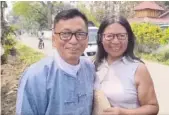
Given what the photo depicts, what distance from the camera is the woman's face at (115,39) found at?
88 cm

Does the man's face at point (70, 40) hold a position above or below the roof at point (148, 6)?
below

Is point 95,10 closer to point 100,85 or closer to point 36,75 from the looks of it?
point 100,85

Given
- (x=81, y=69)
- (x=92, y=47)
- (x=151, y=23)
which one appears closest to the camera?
(x=81, y=69)

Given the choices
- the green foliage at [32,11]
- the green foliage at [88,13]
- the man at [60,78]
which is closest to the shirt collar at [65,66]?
the man at [60,78]

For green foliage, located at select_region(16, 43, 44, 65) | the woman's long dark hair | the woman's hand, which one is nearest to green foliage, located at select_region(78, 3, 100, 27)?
the woman's long dark hair

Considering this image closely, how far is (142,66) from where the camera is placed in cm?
88

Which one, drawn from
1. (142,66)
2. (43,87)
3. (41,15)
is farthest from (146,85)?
(41,15)

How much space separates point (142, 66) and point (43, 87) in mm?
369

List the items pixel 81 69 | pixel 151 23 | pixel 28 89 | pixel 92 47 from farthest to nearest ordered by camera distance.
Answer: pixel 151 23 → pixel 92 47 → pixel 81 69 → pixel 28 89

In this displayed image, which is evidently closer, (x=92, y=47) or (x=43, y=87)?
(x=43, y=87)

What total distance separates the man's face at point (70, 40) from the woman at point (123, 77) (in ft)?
0.57

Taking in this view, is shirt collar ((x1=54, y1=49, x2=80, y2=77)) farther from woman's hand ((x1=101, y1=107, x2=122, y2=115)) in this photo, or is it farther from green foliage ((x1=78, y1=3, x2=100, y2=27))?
green foliage ((x1=78, y1=3, x2=100, y2=27))

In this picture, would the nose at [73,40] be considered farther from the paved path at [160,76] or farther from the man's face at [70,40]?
the paved path at [160,76]

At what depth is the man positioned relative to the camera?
0.69 meters
